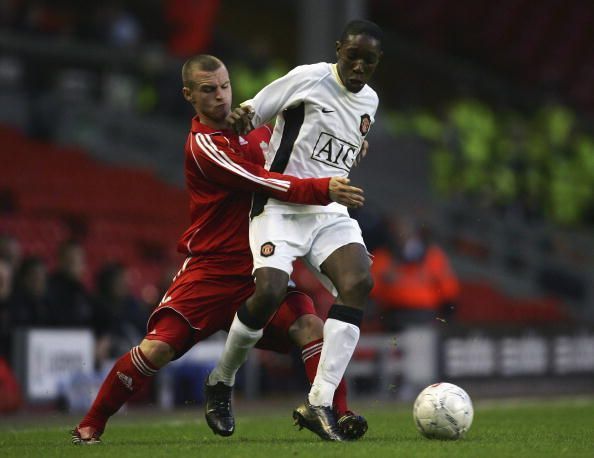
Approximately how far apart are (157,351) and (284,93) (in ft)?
4.52

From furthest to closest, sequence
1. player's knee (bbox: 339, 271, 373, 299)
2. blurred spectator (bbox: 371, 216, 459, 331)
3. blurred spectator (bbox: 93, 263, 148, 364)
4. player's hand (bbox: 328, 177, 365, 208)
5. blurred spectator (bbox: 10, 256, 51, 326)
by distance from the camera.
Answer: blurred spectator (bbox: 371, 216, 459, 331) < blurred spectator (bbox: 93, 263, 148, 364) < blurred spectator (bbox: 10, 256, 51, 326) < player's knee (bbox: 339, 271, 373, 299) < player's hand (bbox: 328, 177, 365, 208)

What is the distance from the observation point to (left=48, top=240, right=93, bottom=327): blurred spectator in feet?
34.3

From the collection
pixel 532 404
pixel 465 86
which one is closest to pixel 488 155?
pixel 465 86

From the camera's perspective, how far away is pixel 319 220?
6145 millimetres

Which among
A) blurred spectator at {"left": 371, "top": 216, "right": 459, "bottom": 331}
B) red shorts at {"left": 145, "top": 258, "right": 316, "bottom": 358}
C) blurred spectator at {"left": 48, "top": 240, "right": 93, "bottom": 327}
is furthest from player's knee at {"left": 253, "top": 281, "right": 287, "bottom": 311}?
blurred spectator at {"left": 371, "top": 216, "right": 459, "bottom": 331}

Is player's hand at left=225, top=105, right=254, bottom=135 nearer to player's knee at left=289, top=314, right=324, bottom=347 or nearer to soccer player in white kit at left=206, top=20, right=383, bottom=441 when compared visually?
soccer player in white kit at left=206, top=20, right=383, bottom=441

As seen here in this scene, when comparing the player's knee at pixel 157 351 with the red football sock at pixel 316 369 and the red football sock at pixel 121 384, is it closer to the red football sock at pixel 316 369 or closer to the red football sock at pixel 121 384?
the red football sock at pixel 121 384

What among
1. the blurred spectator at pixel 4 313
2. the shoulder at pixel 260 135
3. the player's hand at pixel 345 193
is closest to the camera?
the player's hand at pixel 345 193

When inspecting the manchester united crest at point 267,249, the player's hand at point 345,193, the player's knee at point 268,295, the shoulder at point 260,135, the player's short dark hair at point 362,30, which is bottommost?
the player's knee at point 268,295

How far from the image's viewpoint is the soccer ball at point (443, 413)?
20.0ft

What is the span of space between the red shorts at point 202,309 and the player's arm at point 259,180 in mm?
486

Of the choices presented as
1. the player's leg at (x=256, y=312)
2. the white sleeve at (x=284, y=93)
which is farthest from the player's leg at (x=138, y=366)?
the white sleeve at (x=284, y=93)

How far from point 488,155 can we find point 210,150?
1456 centimetres

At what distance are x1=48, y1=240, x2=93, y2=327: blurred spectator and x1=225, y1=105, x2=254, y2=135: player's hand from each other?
465 cm
